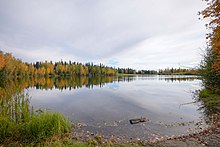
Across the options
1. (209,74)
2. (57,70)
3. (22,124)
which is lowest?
(22,124)

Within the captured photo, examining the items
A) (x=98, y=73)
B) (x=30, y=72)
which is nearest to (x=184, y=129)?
(x=30, y=72)

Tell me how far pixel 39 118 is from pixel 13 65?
7492 cm

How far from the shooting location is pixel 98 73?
147250 millimetres

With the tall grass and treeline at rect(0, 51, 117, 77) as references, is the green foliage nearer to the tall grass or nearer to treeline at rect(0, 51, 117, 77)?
the tall grass

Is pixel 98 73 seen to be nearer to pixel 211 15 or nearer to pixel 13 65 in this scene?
pixel 13 65

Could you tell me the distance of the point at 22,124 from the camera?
7074mm

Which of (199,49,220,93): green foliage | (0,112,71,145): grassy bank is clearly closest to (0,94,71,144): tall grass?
(0,112,71,145): grassy bank

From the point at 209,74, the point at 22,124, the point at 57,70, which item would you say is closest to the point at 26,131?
the point at 22,124

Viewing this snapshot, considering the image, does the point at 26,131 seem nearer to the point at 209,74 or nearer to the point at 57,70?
the point at 209,74

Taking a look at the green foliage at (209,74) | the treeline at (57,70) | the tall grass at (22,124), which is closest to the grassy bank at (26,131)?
the tall grass at (22,124)

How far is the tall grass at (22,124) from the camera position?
21.9ft

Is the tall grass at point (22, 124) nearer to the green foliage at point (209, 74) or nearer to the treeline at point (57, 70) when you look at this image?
the green foliage at point (209, 74)

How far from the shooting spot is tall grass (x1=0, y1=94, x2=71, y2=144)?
6.68 meters

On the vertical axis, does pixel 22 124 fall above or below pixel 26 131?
above
